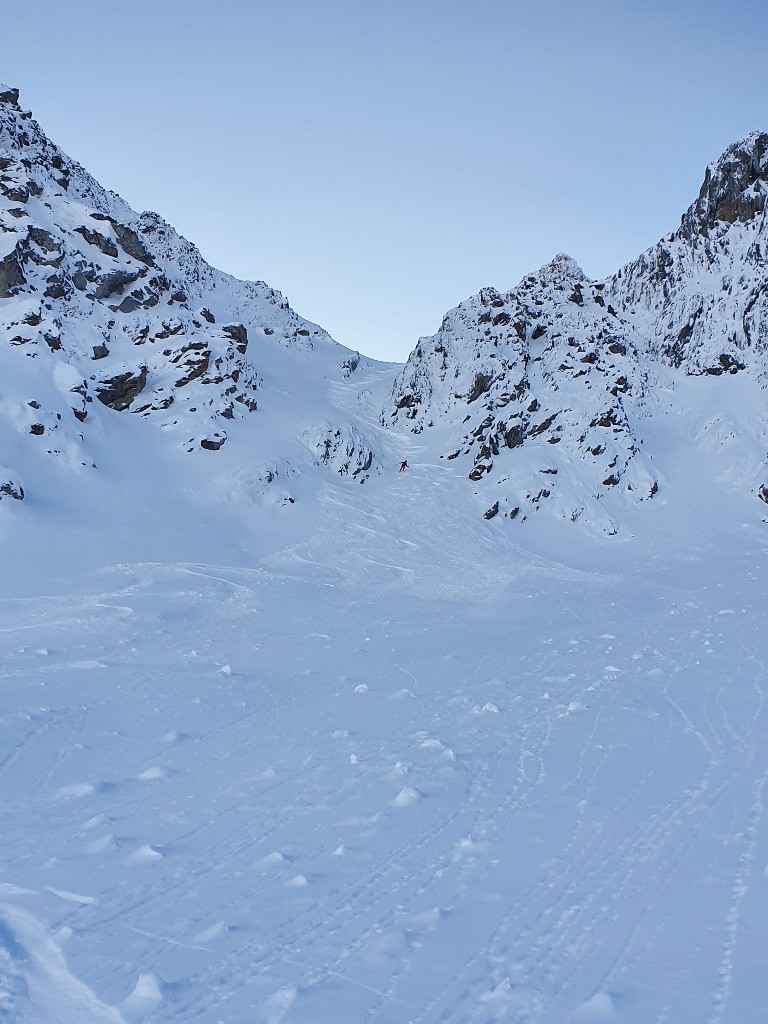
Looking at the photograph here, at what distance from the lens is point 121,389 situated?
25750 mm

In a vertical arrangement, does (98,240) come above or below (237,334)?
above

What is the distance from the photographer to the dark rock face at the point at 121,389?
25.1 m

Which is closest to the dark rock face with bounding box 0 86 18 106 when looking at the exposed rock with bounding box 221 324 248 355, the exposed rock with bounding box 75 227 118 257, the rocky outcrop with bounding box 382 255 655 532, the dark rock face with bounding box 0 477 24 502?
the exposed rock with bounding box 75 227 118 257

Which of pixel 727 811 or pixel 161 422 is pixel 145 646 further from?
pixel 161 422

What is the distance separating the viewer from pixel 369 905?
4449 mm

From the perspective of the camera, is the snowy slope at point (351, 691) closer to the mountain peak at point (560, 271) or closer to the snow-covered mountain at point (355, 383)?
the snow-covered mountain at point (355, 383)

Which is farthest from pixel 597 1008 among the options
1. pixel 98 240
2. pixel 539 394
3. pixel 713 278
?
pixel 713 278

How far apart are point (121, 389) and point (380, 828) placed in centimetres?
2399

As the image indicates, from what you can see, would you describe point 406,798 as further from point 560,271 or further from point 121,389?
point 560,271

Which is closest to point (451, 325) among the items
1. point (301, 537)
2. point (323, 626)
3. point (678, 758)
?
point (301, 537)

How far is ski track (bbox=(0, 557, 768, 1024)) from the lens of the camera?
12.1 feet

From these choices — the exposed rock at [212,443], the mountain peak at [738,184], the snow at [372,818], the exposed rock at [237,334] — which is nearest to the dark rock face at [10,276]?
the exposed rock at [237,334]

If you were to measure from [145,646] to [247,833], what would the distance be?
6.09 m

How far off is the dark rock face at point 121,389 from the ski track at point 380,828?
15.6m
